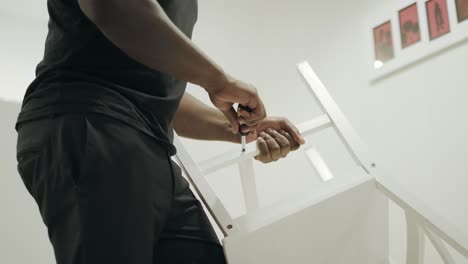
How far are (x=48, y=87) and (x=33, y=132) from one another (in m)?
0.05

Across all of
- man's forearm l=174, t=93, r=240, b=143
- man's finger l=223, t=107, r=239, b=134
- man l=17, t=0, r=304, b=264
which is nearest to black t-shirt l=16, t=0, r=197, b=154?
man l=17, t=0, r=304, b=264

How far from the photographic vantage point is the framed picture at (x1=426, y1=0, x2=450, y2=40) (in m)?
1.55

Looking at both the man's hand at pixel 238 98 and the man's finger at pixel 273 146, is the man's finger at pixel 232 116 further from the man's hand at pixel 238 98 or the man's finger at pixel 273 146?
the man's finger at pixel 273 146

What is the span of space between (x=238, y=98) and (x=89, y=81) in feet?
0.61

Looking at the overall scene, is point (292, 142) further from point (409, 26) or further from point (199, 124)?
point (409, 26)

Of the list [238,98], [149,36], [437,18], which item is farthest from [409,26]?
[149,36]

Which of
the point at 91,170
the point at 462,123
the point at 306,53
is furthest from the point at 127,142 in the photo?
the point at 306,53

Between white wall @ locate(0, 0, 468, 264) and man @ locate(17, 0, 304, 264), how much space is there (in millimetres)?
430

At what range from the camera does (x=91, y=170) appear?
508 mm

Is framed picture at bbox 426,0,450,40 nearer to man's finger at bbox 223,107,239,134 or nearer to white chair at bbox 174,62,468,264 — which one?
white chair at bbox 174,62,468,264

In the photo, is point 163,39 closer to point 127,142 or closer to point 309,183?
point 127,142

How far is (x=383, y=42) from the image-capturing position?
1.74 metres

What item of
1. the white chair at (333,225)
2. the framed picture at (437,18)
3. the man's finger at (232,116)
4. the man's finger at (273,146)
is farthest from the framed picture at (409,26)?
the man's finger at (232,116)

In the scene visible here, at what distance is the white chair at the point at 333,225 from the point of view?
31.0 inches
